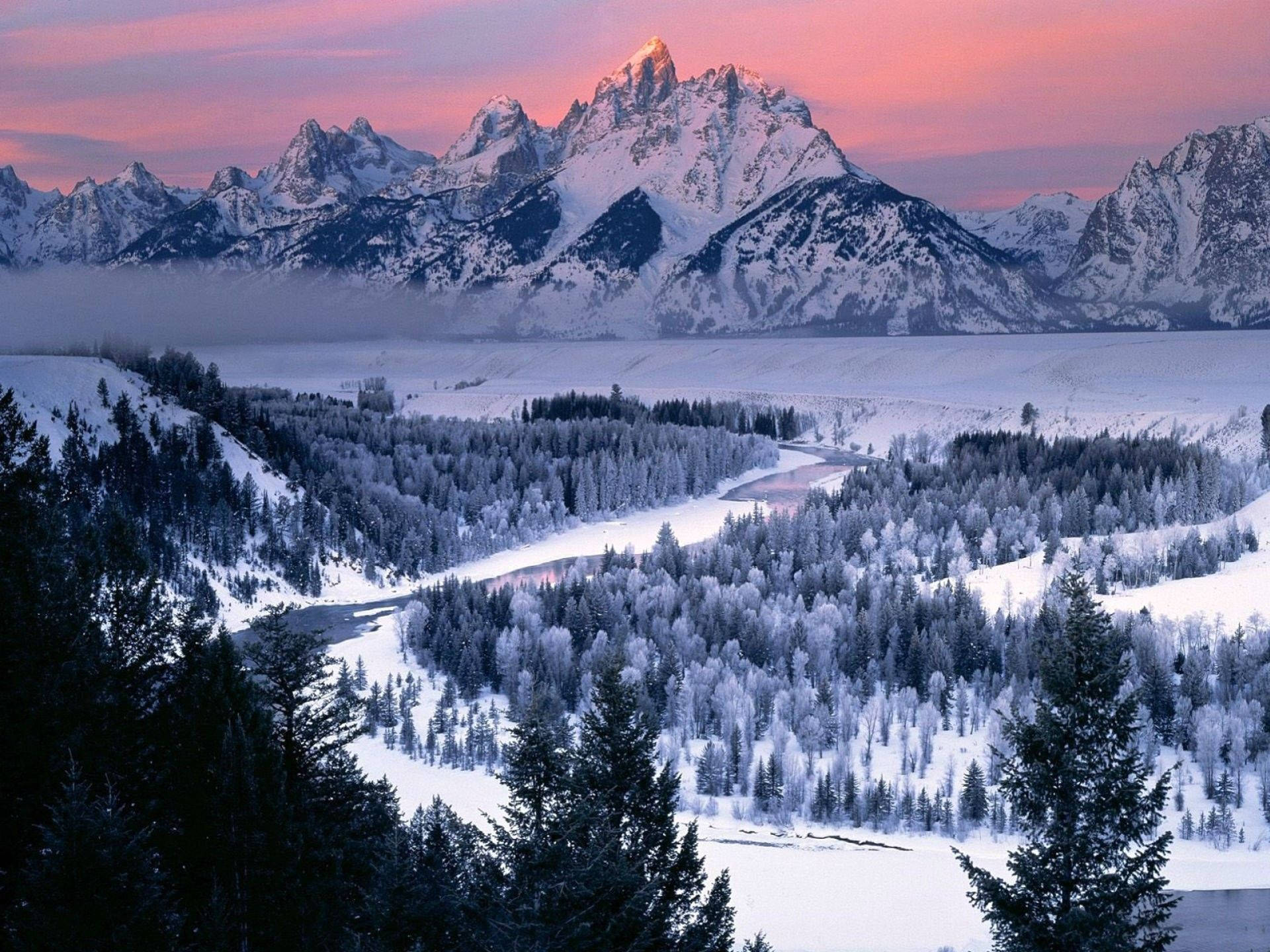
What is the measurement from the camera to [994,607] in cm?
9638

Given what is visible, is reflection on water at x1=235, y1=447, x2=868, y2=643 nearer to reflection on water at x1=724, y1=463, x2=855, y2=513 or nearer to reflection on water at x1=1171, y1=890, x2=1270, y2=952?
reflection on water at x1=724, y1=463, x2=855, y2=513

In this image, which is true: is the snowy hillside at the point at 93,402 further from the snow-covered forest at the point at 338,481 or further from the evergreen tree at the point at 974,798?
the evergreen tree at the point at 974,798

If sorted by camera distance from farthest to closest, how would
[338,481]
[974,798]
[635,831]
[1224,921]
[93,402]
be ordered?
[338,481]
[93,402]
[974,798]
[1224,921]
[635,831]

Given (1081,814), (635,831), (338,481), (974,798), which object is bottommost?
(974,798)

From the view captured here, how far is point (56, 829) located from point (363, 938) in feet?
28.1

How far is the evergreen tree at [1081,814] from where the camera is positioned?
21.7m

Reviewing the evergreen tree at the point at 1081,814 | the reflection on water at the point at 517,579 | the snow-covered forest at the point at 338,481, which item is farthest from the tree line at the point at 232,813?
the snow-covered forest at the point at 338,481

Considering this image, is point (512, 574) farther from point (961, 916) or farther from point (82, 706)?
point (82, 706)

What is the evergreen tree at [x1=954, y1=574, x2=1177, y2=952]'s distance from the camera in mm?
21719

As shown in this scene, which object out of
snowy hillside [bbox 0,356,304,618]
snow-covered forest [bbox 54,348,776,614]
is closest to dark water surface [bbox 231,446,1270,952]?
snow-covered forest [bbox 54,348,776,614]

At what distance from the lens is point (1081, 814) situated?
22.2 metres

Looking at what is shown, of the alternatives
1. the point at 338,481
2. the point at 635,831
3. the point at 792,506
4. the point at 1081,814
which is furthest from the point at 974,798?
the point at 792,506

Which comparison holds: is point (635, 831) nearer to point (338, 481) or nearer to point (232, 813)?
point (232, 813)

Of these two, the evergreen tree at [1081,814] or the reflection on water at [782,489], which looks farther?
the reflection on water at [782,489]
